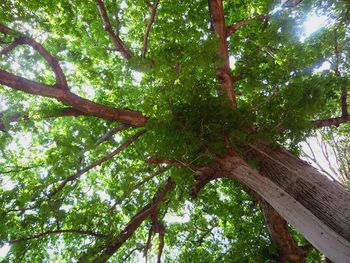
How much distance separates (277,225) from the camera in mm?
5895

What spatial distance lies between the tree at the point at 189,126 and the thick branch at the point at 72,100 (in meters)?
0.02

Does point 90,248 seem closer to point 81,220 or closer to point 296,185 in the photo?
point 81,220

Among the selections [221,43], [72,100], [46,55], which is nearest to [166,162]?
[72,100]

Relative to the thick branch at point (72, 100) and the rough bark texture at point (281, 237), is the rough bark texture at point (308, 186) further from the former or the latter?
the thick branch at point (72, 100)

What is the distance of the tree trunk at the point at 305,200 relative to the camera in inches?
120

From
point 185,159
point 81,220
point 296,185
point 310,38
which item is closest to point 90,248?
point 81,220

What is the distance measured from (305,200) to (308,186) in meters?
0.21

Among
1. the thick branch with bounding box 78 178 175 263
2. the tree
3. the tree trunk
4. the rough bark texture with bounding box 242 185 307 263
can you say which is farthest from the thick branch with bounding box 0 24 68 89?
the rough bark texture with bounding box 242 185 307 263

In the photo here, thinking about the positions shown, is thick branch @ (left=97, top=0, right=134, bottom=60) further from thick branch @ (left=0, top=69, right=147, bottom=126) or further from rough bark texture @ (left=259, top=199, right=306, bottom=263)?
rough bark texture @ (left=259, top=199, right=306, bottom=263)

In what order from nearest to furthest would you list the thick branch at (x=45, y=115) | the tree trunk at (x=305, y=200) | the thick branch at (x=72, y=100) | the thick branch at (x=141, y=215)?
the tree trunk at (x=305, y=200), the thick branch at (x=72, y=100), the thick branch at (x=45, y=115), the thick branch at (x=141, y=215)

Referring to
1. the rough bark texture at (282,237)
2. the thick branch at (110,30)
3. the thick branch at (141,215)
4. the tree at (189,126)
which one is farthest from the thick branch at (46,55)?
the rough bark texture at (282,237)

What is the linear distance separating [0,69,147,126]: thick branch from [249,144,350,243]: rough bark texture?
2.12 metres

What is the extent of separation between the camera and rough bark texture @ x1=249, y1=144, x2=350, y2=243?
3422 millimetres

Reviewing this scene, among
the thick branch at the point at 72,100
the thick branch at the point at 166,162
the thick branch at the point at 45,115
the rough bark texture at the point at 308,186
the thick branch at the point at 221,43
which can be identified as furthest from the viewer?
the thick branch at the point at 221,43
